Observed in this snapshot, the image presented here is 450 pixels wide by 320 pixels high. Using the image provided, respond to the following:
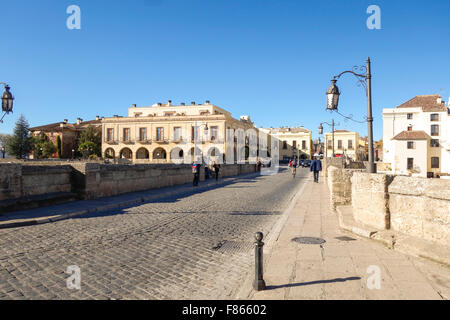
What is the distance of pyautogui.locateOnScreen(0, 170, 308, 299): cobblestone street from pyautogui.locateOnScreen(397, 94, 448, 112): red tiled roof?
2174 inches

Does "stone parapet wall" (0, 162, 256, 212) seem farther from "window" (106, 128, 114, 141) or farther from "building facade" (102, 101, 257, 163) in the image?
"window" (106, 128, 114, 141)

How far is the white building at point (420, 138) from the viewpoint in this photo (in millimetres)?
48062

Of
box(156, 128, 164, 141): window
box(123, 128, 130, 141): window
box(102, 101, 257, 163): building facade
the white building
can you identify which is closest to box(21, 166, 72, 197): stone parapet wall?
box(102, 101, 257, 163): building facade

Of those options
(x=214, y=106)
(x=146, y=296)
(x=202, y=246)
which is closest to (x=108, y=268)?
(x=146, y=296)

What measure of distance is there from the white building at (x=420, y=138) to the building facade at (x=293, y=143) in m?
21.8

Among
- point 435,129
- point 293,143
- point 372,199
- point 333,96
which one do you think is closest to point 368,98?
point 333,96

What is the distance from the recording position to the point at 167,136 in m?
53.5

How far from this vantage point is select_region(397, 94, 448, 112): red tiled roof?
50.4 metres

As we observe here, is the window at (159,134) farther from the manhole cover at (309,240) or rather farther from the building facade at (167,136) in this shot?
the manhole cover at (309,240)

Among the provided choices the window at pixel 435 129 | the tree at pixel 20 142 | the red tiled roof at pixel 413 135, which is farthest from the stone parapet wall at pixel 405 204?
the tree at pixel 20 142

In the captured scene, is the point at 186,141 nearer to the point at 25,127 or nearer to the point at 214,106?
the point at 214,106

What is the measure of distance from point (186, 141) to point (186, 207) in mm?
43257

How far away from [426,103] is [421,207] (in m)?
58.9

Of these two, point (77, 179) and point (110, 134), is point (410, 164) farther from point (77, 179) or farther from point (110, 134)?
point (110, 134)
